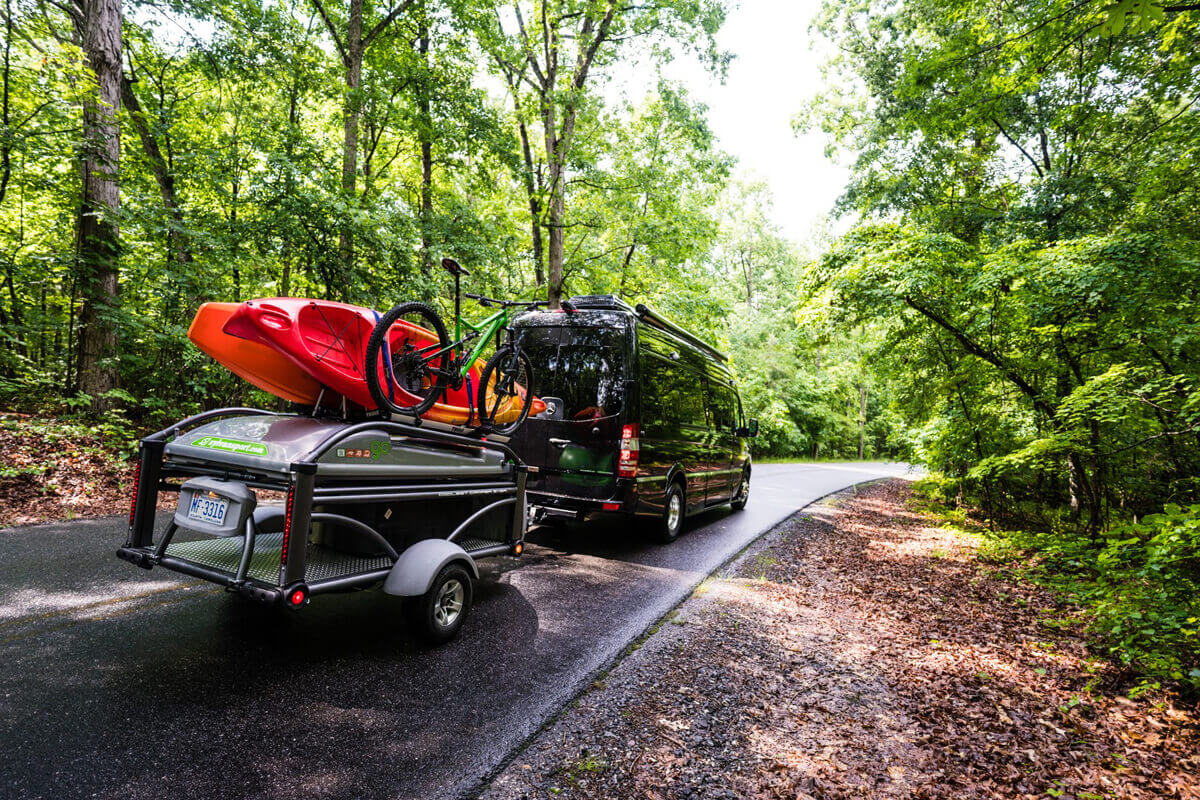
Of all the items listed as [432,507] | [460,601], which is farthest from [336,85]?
[460,601]

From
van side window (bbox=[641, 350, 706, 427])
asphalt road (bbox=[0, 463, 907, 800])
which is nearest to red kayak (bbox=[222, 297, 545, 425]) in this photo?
asphalt road (bbox=[0, 463, 907, 800])

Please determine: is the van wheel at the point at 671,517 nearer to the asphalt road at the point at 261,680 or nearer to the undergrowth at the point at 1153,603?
the asphalt road at the point at 261,680

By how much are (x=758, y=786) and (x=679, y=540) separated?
4.89 meters

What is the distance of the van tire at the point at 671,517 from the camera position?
6766 millimetres

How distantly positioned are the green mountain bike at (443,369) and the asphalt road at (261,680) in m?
1.58

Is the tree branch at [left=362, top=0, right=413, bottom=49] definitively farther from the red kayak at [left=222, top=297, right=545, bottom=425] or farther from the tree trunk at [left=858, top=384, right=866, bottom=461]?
the tree trunk at [left=858, top=384, right=866, bottom=461]

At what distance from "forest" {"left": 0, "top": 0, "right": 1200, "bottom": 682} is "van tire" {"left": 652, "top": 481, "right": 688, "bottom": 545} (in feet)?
12.9

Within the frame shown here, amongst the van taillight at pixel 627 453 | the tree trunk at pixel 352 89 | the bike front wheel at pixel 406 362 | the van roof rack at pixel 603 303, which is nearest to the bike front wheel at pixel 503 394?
the bike front wheel at pixel 406 362

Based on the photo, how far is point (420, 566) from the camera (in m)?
3.32

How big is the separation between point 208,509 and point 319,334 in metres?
1.22

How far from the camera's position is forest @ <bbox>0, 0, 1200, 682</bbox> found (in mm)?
5926

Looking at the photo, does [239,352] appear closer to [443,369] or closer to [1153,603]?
[443,369]

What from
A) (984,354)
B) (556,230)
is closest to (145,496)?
(984,354)

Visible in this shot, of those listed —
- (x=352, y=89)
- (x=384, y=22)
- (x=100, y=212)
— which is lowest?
(x=100, y=212)
